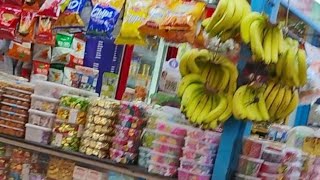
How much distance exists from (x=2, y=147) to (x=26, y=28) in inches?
40.0

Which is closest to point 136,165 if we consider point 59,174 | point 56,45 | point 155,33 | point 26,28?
point 59,174

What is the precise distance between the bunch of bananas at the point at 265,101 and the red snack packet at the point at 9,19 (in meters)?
1.98

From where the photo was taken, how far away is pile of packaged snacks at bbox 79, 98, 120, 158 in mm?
2666

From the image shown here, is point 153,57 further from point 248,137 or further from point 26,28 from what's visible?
point 248,137

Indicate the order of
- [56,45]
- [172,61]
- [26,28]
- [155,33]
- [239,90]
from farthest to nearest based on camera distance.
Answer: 1. [56,45]
2. [26,28]
3. [172,61]
4. [155,33]
5. [239,90]

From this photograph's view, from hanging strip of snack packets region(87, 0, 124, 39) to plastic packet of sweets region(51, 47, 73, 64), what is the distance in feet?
4.69

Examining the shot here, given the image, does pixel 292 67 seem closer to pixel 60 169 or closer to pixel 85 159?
pixel 85 159

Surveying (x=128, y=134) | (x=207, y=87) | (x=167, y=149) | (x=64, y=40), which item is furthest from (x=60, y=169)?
(x=64, y=40)

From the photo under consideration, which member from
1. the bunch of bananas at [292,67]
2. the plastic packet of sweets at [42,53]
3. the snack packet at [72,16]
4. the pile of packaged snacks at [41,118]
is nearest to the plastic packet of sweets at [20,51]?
the plastic packet of sweets at [42,53]

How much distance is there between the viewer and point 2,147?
2979 millimetres

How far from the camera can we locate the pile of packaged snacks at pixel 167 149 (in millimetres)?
2443

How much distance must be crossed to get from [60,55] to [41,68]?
0.19 m

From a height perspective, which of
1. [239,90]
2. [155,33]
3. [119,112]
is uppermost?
[155,33]

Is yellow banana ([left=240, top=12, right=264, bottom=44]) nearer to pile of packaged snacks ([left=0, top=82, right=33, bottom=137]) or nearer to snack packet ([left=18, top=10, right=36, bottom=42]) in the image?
pile of packaged snacks ([left=0, top=82, right=33, bottom=137])
